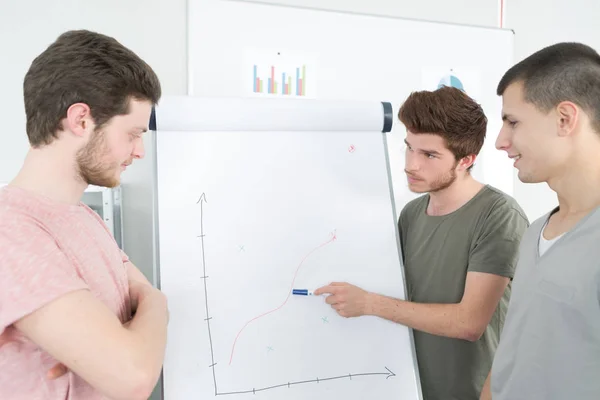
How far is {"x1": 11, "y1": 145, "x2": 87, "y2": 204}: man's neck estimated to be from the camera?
83 centimetres

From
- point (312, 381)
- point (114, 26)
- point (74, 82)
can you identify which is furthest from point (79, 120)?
point (114, 26)

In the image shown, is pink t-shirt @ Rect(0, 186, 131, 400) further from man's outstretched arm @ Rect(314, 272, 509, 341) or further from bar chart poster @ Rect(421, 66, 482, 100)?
bar chart poster @ Rect(421, 66, 482, 100)

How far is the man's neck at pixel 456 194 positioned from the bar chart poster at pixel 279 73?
843 mm

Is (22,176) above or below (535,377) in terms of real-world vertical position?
above

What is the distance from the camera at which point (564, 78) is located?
1.07 m

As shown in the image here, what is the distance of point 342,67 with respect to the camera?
2.12 m

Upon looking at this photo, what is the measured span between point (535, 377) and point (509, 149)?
508 mm

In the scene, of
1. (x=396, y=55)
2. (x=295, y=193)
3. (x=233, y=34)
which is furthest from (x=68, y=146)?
(x=396, y=55)

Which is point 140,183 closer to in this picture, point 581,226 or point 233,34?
point 233,34

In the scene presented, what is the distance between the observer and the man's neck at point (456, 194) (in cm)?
143

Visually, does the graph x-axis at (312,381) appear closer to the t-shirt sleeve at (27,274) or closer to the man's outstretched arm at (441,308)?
the man's outstretched arm at (441,308)

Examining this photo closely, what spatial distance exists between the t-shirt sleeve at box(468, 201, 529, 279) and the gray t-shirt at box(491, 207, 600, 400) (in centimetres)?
14

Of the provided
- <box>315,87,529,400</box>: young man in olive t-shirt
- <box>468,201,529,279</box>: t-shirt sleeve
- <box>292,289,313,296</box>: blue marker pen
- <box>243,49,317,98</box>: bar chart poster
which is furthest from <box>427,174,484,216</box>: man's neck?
<box>243,49,317,98</box>: bar chart poster

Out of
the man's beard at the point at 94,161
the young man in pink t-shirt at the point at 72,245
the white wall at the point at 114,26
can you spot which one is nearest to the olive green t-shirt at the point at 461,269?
the young man in pink t-shirt at the point at 72,245
